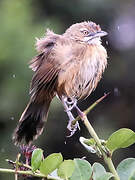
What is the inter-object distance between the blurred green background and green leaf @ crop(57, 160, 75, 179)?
3455 mm

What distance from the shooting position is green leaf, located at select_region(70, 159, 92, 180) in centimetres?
137

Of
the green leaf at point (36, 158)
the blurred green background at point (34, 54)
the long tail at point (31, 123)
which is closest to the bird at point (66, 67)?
the long tail at point (31, 123)

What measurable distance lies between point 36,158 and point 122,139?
23 cm

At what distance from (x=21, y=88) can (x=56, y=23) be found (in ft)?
3.01

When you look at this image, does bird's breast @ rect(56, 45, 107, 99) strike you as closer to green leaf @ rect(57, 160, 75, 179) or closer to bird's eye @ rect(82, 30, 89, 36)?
bird's eye @ rect(82, 30, 89, 36)

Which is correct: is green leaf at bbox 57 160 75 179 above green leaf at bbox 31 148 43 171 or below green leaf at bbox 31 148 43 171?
below

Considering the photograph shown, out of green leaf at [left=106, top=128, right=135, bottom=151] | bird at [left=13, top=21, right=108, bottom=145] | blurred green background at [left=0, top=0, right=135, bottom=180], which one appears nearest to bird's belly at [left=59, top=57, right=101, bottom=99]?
bird at [left=13, top=21, right=108, bottom=145]

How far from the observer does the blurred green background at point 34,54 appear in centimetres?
534

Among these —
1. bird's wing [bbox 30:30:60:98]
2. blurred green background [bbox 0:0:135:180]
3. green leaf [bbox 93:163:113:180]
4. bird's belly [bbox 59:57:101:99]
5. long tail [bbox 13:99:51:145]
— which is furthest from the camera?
blurred green background [bbox 0:0:135:180]

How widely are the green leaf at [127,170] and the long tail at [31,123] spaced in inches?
41.9

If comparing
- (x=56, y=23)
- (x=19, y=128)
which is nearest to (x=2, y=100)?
(x=56, y=23)

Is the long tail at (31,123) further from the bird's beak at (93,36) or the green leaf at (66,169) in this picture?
the green leaf at (66,169)

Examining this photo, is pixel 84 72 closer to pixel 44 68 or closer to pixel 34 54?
pixel 44 68

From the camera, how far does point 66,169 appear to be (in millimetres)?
1386
